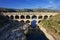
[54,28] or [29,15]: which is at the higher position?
[54,28]

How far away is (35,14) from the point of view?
8312 cm

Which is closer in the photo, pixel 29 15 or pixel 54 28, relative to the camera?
pixel 54 28

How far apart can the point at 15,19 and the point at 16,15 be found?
2.15 m

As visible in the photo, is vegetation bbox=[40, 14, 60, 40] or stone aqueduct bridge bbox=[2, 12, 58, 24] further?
stone aqueduct bridge bbox=[2, 12, 58, 24]

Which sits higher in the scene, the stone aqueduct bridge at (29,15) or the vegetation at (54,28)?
the vegetation at (54,28)

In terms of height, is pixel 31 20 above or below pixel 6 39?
below

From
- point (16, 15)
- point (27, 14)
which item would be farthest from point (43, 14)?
point (16, 15)

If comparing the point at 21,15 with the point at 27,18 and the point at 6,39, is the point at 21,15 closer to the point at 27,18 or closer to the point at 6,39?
the point at 27,18

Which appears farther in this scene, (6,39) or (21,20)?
(21,20)

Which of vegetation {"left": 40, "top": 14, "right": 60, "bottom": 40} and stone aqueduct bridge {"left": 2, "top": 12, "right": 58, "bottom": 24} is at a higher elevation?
vegetation {"left": 40, "top": 14, "right": 60, "bottom": 40}

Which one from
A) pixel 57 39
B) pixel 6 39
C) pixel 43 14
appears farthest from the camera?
pixel 43 14

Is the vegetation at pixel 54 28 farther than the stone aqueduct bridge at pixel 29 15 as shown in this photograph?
No

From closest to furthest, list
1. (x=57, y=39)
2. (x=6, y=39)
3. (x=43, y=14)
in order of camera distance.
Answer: (x=6, y=39), (x=57, y=39), (x=43, y=14)

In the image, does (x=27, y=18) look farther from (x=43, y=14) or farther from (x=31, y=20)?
(x=43, y=14)
